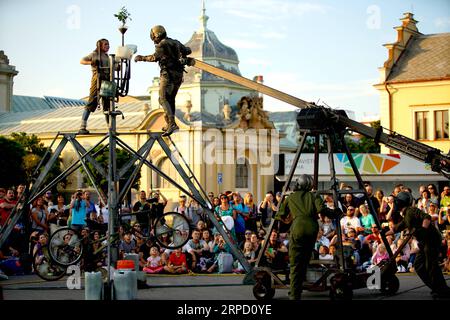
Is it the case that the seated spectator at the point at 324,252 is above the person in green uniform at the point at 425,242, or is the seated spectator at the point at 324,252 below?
below

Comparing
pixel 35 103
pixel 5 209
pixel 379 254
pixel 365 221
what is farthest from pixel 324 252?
pixel 35 103

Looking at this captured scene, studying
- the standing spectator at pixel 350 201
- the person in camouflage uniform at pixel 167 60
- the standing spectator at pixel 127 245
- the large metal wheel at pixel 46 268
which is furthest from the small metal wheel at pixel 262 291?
the standing spectator at pixel 350 201

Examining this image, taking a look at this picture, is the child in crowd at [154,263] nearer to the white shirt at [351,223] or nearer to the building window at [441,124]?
the white shirt at [351,223]

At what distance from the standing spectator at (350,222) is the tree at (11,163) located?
3627cm

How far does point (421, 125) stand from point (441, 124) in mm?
1250

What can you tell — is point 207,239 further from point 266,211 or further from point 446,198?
point 446,198

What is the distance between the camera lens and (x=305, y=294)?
13.5 metres

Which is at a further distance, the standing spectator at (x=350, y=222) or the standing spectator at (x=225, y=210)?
the standing spectator at (x=225, y=210)

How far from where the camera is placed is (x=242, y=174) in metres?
59.8

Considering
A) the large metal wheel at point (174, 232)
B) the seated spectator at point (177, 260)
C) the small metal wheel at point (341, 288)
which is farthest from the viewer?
the seated spectator at point (177, 260)

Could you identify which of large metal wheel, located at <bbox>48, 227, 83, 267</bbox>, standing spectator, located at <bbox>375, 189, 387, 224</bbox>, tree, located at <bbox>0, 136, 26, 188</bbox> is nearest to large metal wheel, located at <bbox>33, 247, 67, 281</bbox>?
large metal wheel, located at <bbox>48, 227, 83, 267</bbox>

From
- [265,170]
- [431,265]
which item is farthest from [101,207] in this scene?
[265,170]

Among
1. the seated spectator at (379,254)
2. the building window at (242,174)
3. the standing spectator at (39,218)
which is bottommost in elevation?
the seated spectator at (379,254)

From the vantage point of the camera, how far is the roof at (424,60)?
152ft
